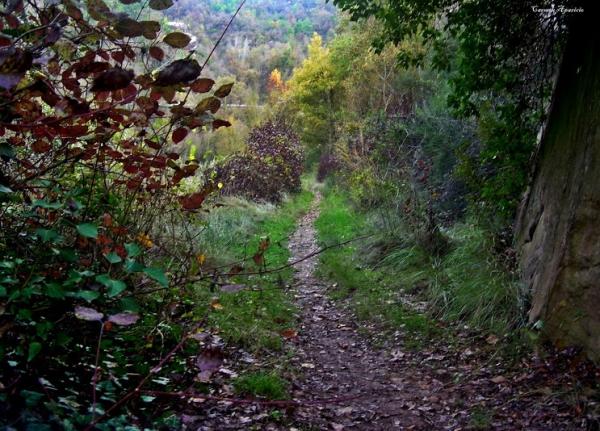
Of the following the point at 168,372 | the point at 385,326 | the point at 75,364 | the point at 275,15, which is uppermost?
the point at 275,15

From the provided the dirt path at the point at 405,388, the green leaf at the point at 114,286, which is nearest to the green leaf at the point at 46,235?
the green leaf at the point at 114,286

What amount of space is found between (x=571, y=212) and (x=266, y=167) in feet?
45.2

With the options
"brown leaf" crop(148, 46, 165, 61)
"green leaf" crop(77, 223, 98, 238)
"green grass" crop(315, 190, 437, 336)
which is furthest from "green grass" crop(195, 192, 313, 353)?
"brown leaf" crop(148, 46, 165, 61)

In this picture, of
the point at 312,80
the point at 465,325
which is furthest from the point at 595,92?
the point at 312,80

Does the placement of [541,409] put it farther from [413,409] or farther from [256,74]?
[256,74]

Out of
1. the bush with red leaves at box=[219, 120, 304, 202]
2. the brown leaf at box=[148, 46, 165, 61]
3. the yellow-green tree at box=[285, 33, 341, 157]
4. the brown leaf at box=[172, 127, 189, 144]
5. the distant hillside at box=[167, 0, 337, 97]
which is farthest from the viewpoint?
the distant hillside at box=[167, 0, 337, 97]

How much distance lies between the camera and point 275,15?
67.5 meters

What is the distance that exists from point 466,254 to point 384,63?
496 inches

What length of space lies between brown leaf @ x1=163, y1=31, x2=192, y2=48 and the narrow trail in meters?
2.01

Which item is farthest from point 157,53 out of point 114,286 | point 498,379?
point 498,379

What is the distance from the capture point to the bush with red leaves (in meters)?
17.0

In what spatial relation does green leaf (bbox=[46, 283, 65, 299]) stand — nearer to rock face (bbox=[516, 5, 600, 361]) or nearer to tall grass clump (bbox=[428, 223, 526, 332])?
rock face (bbox=[516, 5, 600, 361])

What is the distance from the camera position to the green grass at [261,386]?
14.1 feet

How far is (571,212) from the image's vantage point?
5.04 meters
